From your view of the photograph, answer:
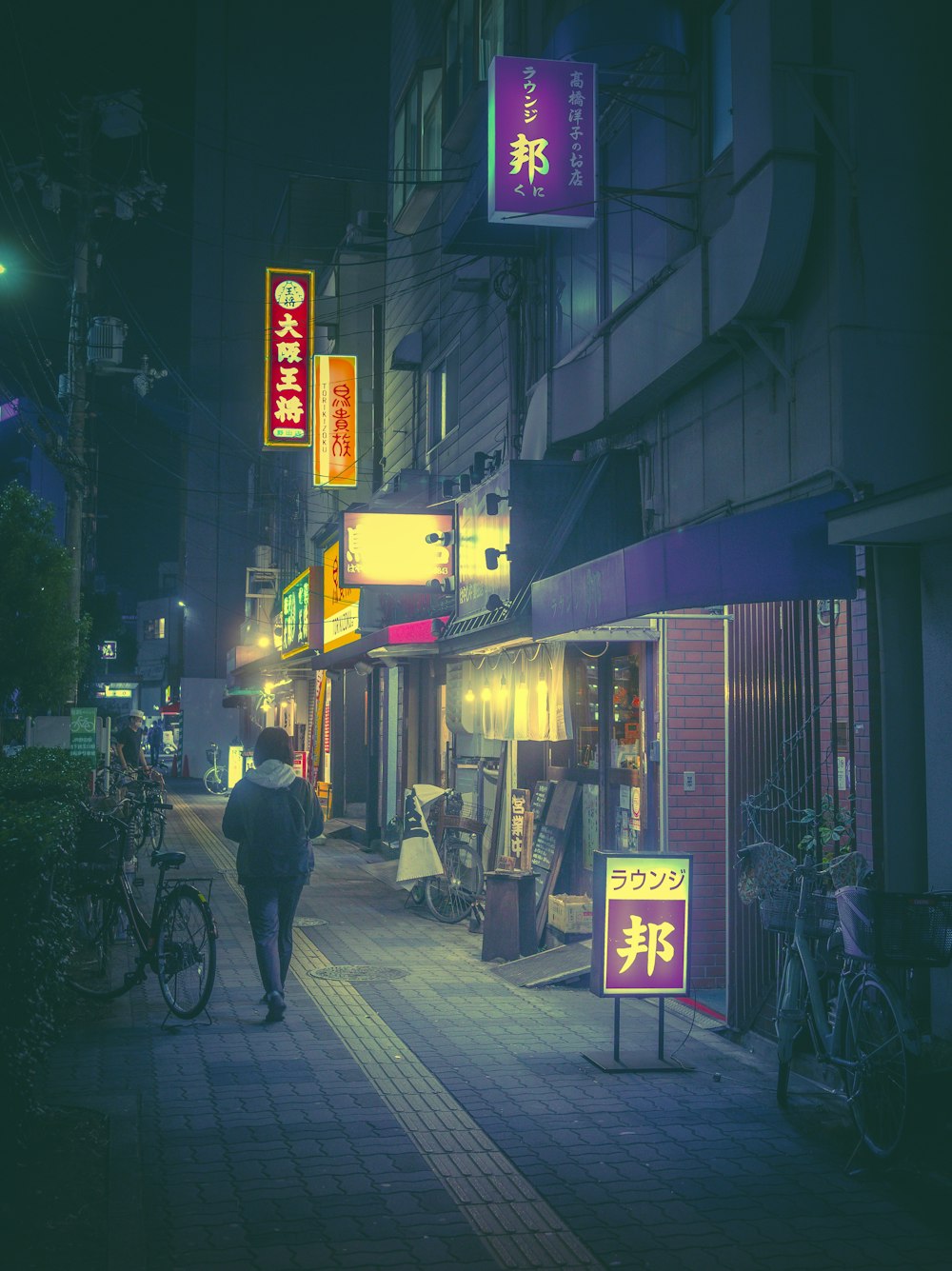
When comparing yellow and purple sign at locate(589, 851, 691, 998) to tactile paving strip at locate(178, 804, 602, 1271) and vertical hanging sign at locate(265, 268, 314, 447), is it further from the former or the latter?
vertical hanging sign at locate(265, 268, 314, 447)

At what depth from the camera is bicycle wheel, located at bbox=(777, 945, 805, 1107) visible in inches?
281

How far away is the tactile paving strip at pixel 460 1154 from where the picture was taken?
509cm

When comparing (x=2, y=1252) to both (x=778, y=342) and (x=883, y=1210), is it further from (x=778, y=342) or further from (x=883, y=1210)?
(x=778, y=342)

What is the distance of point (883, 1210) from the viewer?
5621 millimetres

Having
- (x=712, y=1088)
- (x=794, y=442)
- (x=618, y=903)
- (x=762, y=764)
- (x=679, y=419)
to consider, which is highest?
(x=679, y=419)

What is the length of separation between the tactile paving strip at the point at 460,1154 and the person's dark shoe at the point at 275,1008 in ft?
1.25

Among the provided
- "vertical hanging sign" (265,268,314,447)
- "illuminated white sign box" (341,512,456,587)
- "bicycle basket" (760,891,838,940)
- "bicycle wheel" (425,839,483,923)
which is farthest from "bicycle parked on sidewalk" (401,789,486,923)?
"vertical hanging sign" (265,268,314,447)

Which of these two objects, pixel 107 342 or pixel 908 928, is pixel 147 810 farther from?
pixel 908 928

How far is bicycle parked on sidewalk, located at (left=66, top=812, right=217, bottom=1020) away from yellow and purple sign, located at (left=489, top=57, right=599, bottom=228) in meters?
6.17

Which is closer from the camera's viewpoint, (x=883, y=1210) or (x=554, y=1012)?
(x=883, y=1210)

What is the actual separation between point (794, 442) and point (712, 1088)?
4.32 metres

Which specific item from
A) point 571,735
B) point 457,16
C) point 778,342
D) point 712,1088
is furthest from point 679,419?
point 457,16

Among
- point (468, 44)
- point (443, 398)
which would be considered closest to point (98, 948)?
point (443, 398)

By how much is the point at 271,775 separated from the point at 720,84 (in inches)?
262
